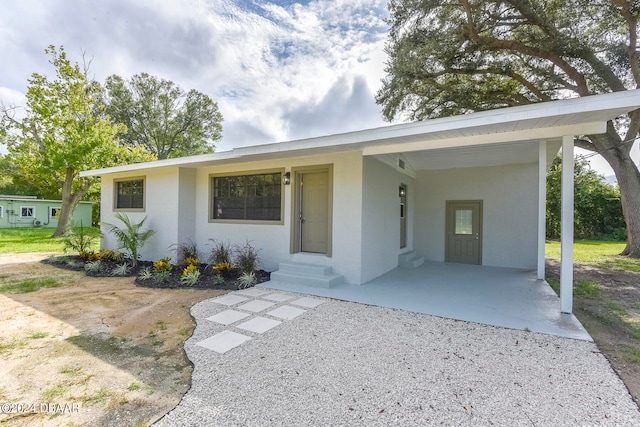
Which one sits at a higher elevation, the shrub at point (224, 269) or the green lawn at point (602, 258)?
the shrub at point (224, 269)

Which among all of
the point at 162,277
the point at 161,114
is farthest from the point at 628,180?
the point at 161,114

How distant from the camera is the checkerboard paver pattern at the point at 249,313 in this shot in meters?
3.30

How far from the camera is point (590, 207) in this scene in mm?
14625

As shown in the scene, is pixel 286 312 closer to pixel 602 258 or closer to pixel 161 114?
pixel 602 258

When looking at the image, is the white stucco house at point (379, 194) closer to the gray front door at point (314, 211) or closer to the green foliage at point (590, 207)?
the gray front door at point (314, 211)

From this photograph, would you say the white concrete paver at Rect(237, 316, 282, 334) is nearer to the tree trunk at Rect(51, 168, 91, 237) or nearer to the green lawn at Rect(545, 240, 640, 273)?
the green lawn at Rect(545, 240, 640, 273)

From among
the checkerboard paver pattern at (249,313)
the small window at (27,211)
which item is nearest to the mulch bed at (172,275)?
the checkerboard paver pattern at (249,313)

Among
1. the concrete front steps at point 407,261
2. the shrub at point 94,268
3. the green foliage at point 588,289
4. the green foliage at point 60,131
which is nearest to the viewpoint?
the green foliage at point 588,289

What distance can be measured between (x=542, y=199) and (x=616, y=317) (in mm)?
2470

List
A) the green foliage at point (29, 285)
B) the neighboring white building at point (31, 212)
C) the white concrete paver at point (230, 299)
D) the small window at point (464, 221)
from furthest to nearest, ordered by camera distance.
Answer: the neighboring white building at point (31, 212), the small window at point (464, 221), the green foliage at point (29, 285), the white concrete paver at point (230, 299)

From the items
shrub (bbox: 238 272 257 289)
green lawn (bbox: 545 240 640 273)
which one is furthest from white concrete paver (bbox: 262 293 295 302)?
green lawn (bbox: 545 240 640 273)

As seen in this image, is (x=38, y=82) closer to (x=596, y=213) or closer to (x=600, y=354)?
(x=600, y=354)

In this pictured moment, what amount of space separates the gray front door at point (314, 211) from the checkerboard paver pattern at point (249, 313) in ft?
4.69

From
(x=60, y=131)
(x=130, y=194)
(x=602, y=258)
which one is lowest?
(x=602, y=258)
